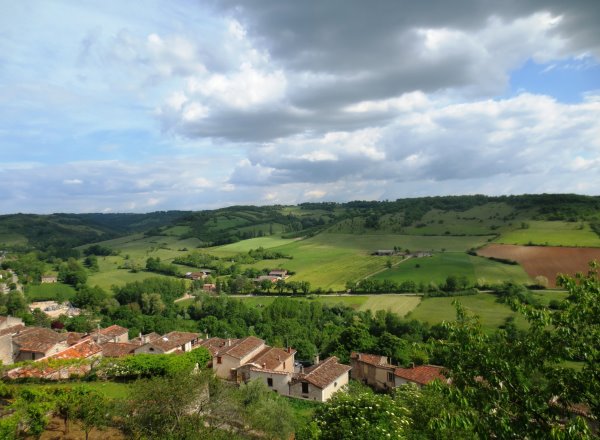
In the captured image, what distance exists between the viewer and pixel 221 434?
2206cm

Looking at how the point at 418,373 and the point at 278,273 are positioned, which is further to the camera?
the point at 278,273

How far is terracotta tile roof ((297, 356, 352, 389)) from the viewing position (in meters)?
40.0

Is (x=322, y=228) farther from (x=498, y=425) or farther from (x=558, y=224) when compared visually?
(x=498, y=425)

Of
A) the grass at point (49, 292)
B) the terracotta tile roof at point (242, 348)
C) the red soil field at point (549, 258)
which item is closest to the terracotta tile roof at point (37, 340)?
the terracotta tile roof at point (242, 348)

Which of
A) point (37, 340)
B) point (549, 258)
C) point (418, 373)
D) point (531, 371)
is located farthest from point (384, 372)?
point (549, 258)

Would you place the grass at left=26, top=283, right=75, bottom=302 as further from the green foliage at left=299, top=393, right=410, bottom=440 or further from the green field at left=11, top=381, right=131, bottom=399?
the green foliage at left=299, top=393, right=410, bottom=440

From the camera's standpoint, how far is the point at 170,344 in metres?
48.0

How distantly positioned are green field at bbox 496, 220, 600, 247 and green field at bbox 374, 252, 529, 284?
12.3 metres

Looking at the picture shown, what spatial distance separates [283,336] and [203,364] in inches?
929

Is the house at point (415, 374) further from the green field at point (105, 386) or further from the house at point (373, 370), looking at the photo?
the green field at point (105, 386)

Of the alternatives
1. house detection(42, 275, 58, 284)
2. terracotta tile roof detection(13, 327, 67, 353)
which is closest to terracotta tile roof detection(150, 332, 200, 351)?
terracotta tile roof detection(13, 327, 67, 353)

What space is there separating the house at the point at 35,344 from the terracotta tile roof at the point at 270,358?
2017cm

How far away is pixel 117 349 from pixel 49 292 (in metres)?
73.6

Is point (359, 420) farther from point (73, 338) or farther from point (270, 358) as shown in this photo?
point (73, 338)
